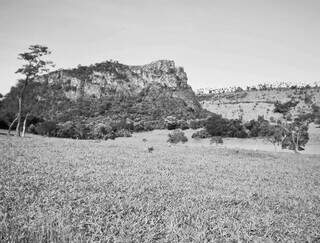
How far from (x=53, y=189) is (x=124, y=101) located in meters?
97.3

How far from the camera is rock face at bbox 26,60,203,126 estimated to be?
9500 cm

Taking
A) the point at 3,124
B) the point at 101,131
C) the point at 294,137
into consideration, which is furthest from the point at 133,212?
the point at 3,124

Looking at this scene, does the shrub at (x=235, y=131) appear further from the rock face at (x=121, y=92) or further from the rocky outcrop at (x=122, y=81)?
the rocky outcrop at (x=122, y=81)

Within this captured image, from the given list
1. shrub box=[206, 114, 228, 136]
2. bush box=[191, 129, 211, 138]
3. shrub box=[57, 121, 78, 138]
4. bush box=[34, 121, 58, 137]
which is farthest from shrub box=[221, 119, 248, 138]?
bush box=[34, 121, 58, 137]

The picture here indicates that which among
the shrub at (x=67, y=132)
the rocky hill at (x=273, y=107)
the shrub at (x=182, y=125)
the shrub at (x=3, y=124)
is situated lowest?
the shrub at (x=67, y=132)

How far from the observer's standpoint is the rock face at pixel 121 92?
95.0 meters

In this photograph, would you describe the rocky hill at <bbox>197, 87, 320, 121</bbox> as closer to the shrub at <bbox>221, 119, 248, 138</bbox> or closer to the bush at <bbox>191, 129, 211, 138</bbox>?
the shrub at <bbox>221, 119, 248, 138</bbox>

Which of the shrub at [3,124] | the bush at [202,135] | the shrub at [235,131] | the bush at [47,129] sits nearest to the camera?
the bush at [47,129]

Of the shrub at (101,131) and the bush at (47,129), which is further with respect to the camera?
the shrub at (101,131)

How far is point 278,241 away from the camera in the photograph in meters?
5.68

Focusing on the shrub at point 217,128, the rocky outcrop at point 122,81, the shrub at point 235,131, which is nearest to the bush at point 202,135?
the shrub at point 217,128

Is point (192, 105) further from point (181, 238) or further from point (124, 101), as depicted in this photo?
point (181, 238)

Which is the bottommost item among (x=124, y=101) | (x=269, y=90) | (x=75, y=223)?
(x=75, y=223)

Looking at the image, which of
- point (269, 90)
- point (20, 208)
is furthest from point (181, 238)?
point (269, 90)
